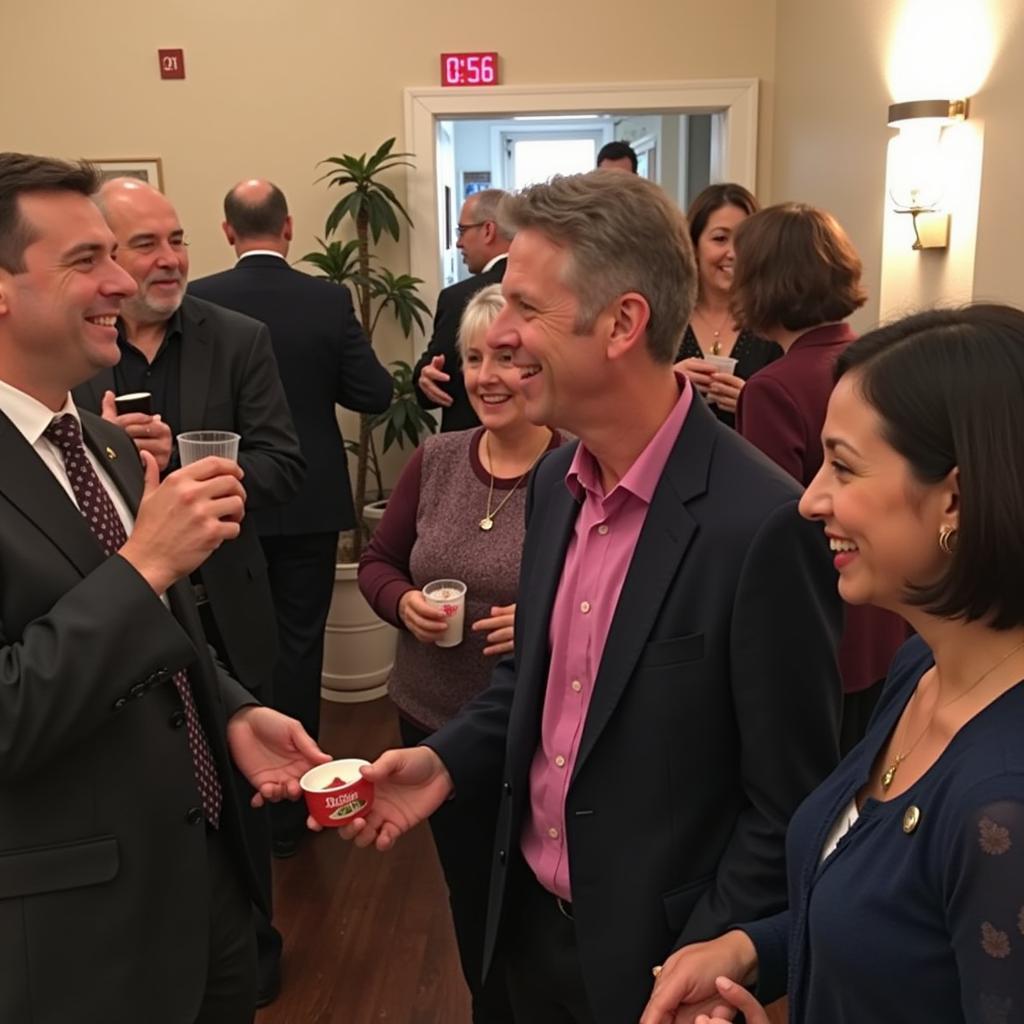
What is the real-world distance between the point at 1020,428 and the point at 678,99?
447cm

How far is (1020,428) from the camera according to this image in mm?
892

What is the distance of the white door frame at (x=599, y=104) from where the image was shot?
4.88 m

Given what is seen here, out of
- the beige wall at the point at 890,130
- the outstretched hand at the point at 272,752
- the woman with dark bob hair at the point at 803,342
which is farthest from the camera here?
the beige wall at the point at 890,130

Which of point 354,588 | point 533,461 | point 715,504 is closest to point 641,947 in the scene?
point 715,504

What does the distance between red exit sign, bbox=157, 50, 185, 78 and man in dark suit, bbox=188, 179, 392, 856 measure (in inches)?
72.0

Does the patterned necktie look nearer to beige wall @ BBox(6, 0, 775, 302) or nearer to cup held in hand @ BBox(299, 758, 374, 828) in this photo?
cup held in hand @ BBox(299, 758, 374, 828)

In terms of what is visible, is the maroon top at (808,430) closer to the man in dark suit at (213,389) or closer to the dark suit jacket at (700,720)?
the dark suit jacket at (700,720)

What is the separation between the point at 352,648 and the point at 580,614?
3.23 meters

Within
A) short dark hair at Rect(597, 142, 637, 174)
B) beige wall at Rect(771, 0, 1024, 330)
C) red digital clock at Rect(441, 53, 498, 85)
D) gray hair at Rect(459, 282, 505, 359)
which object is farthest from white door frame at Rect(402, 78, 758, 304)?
gray hair at Rect(459, 282, 505, 359)

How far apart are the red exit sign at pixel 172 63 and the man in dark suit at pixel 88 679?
382 cm

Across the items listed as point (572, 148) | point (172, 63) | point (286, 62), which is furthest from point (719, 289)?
point (572, 148)

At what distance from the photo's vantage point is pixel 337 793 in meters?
1.45

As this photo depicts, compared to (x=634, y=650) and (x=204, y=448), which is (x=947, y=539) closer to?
(x=634, y=650)

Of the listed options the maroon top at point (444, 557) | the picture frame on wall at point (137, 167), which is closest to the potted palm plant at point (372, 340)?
the picture frame on wall at point (137, 167)
